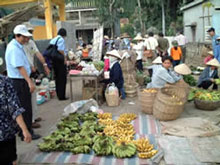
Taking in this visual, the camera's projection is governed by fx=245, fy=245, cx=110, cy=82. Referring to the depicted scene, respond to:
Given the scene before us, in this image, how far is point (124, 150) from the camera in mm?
Result: 3850

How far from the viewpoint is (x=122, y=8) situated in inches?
834

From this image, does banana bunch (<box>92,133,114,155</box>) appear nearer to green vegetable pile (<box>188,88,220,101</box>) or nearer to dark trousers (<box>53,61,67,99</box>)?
green vegetable pile (<box>188,88,220,101</box>)

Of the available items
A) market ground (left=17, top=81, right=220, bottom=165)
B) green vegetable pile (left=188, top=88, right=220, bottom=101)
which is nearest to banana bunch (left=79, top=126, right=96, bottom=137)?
market ground (left=17, top=81, right=220, bottom=165)

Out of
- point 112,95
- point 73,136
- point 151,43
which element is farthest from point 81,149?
point 151,43

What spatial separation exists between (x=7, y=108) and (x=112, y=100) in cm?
433

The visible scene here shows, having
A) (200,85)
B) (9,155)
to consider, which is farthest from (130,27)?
(9,155)

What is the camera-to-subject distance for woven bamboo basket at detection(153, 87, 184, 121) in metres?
4.98

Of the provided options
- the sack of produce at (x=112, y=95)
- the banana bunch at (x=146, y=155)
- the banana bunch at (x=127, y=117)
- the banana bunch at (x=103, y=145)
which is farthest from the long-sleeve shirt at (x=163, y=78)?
the banana bunch at (x=146, y=155)

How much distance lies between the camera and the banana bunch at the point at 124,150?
12.4 ft

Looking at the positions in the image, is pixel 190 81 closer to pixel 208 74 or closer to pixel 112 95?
pixel 208 74

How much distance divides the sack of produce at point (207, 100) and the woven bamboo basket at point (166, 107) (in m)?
0.94

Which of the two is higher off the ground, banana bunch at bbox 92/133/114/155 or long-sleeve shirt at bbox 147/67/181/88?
long-sleeve shirt at bbox 147/67/181/88

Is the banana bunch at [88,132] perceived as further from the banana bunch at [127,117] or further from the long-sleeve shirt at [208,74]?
the long-sleeve shirt at [208,74]

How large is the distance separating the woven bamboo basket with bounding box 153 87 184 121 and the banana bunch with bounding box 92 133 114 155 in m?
1.44
